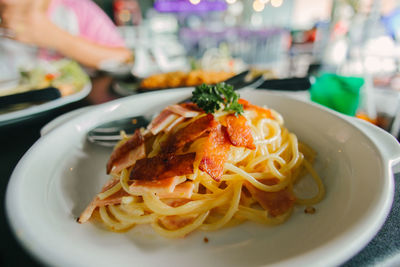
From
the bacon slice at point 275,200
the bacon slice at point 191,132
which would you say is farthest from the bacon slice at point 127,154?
the bacon slice at point 275,200

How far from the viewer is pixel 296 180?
97 cm

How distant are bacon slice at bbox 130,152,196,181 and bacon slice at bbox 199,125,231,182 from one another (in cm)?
5

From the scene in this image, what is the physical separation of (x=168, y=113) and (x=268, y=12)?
16.7 m

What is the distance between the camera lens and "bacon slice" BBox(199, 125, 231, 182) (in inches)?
31.2

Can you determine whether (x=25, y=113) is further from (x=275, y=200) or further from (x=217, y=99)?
(x=275, y=200)

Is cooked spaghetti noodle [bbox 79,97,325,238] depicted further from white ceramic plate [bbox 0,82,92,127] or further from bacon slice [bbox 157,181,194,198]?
white ceramic plate [bbox 0,82,92,127]

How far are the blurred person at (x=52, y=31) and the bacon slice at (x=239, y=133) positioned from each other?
342cm

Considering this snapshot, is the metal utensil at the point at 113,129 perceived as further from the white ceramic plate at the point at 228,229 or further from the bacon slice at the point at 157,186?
the bacon slice at the point at 157,186

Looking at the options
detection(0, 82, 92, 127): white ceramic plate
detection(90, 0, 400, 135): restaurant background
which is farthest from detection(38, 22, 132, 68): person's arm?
detection(0, 82, 92, 127): white ceramic plate

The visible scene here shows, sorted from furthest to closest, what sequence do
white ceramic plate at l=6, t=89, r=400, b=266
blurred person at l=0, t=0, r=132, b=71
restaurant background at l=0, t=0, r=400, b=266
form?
blurred person at l=0, t=0, r=132, b=71
restaurant background at l=0, t=0, r=400, b=266
white ceramic plate at l=6, t=89, r=400, b=266

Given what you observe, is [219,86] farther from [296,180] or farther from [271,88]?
[271,88]

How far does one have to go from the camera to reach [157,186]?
2.40ft

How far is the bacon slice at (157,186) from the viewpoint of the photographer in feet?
2.37

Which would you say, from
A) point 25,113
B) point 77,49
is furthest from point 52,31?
point 25,113
